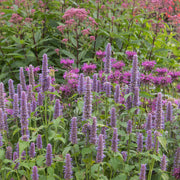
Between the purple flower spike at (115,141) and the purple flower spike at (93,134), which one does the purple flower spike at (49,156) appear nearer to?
the purple flower spike at (93,134)

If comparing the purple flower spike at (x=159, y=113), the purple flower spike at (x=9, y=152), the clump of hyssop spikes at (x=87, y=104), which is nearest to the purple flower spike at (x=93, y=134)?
the clump of hyssop spikes at (x=87, y=104)

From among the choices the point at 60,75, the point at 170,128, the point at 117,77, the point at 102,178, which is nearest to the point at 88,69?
the point at 117,77

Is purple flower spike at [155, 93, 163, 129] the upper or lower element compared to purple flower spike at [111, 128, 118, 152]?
upper

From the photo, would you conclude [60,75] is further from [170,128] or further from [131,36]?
[170,128]

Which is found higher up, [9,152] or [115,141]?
[115,141]

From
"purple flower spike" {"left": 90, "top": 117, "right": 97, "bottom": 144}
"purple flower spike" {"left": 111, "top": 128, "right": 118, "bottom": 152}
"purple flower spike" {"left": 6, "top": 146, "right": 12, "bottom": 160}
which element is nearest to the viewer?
"purple flower spike" {"left": 90, "top": 117, "right": 97, "bottom": 144}

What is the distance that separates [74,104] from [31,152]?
45.8 inches

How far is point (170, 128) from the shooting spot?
145 inches

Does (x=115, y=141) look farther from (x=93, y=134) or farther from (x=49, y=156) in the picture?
(x=49, y=156)

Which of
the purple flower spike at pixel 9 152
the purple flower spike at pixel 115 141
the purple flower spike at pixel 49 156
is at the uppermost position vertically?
the purple flower spike at pixel 115 141

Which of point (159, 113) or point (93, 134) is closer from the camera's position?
point (93, 134)

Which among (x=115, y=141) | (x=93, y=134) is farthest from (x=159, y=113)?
(x=93, y=134)

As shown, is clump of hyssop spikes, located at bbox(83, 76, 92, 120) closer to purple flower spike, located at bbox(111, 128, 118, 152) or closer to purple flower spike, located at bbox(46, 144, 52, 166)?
purple flower spike, located at bbox(111, 128, 118, 152)

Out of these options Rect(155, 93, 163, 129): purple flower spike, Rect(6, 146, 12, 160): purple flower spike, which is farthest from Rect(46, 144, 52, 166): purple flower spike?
Rect(155, 93, 163, 129): purple flower spike
